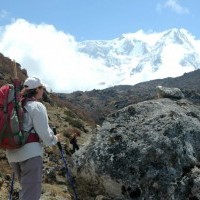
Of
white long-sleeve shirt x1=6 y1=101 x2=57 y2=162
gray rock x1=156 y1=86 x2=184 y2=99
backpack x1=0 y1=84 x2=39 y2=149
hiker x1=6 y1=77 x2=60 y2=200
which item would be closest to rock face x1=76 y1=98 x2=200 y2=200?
gray rock x1=156 y1=86 x2=184 y2=99

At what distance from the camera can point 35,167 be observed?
7.05m

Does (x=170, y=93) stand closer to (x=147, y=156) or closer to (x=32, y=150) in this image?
(x=147, y=156)

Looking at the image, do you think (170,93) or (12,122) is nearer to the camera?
(12,122)

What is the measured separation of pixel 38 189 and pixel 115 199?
3.41m

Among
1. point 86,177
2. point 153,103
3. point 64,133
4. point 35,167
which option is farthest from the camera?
point 64,133

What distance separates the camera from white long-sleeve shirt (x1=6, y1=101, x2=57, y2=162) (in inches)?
275

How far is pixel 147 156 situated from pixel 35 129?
11.7ft

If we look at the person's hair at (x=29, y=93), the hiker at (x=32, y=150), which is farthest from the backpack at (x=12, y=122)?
the person's hair at (x=29, y=93)

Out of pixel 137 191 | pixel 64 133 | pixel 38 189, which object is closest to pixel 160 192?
pixel 137 191

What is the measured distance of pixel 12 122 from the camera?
6914 mm

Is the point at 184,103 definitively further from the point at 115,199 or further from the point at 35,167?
the point at 35,167

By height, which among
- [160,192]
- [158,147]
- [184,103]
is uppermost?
[184,103]

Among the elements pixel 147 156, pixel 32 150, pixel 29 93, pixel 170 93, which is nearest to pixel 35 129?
pixel 32 150

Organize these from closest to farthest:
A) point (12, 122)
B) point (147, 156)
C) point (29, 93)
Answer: point (12, 122) < point (29, 93) < point (147, 156)
